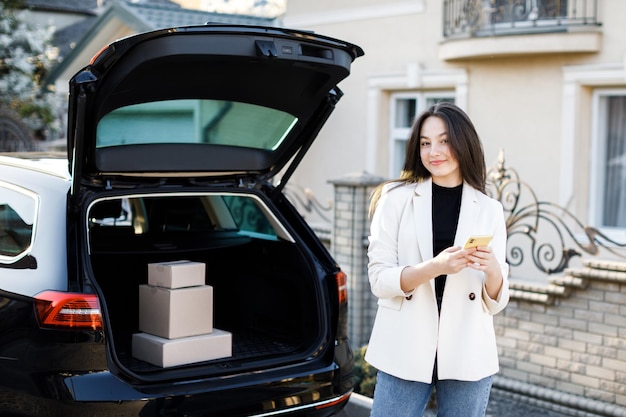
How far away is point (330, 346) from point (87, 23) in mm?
28981

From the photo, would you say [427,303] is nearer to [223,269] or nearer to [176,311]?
[176,311]

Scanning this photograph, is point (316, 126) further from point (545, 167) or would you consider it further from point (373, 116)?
point (373, 116)

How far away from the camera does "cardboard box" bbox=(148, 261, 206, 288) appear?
14.2 feet

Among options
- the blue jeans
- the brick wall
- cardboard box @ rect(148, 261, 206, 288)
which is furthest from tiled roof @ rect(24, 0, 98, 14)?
the blue jeans

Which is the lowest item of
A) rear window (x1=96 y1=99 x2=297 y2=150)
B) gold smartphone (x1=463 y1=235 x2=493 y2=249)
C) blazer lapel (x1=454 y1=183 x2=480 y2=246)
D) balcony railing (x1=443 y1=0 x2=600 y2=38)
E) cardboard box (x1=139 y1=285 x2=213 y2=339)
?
cardboard box (x1=139 y1=285 x2=213 y2=339)

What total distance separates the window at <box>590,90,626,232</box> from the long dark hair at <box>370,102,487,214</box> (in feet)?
24.7

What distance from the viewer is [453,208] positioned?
340 centimetres

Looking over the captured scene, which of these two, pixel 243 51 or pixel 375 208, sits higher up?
pixel 243 51

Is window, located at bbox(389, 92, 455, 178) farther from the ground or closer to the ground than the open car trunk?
farther from the ground

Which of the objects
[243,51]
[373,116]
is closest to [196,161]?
[243,51]

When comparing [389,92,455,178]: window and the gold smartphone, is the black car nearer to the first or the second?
the gold smartphone

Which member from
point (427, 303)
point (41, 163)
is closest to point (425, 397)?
point (427, 303)

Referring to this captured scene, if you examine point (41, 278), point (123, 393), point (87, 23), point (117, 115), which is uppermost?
point (87, 23)

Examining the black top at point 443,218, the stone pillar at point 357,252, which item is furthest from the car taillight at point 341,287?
the stone pillar at point 357,252
